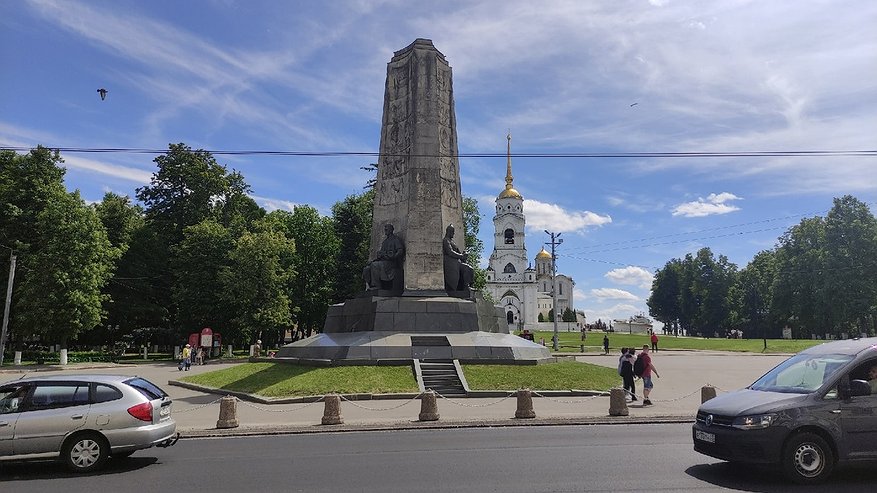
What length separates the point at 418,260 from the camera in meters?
23.9

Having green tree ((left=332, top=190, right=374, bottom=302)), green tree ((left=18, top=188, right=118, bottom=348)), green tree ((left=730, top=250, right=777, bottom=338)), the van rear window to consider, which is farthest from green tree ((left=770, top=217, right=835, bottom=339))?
the van rear window

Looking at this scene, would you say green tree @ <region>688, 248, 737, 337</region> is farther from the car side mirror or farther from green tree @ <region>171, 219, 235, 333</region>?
the car side mirror

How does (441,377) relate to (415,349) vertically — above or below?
below

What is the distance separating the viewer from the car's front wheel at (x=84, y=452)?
9.08 meters

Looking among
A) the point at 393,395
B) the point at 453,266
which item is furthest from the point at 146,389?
the point at 453,266

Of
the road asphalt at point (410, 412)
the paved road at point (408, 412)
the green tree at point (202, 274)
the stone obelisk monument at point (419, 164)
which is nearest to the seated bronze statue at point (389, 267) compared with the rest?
the stone obelisk monument at point (419, 164)

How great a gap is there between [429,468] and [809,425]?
16.3ft

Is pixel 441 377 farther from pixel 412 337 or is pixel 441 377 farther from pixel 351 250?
pixel 351 250

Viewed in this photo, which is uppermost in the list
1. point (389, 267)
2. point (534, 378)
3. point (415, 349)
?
point (389, 267)

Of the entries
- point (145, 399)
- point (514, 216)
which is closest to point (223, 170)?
point (145, 399)

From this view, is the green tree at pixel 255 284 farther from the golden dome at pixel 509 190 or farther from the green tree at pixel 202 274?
the golden dome at pixel 509 190

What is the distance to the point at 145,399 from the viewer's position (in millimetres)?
9680

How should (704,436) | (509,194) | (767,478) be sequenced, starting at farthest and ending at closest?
(509,194) → (704,436) → (767,478)

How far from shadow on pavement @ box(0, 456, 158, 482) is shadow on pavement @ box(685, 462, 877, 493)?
8114 mm
